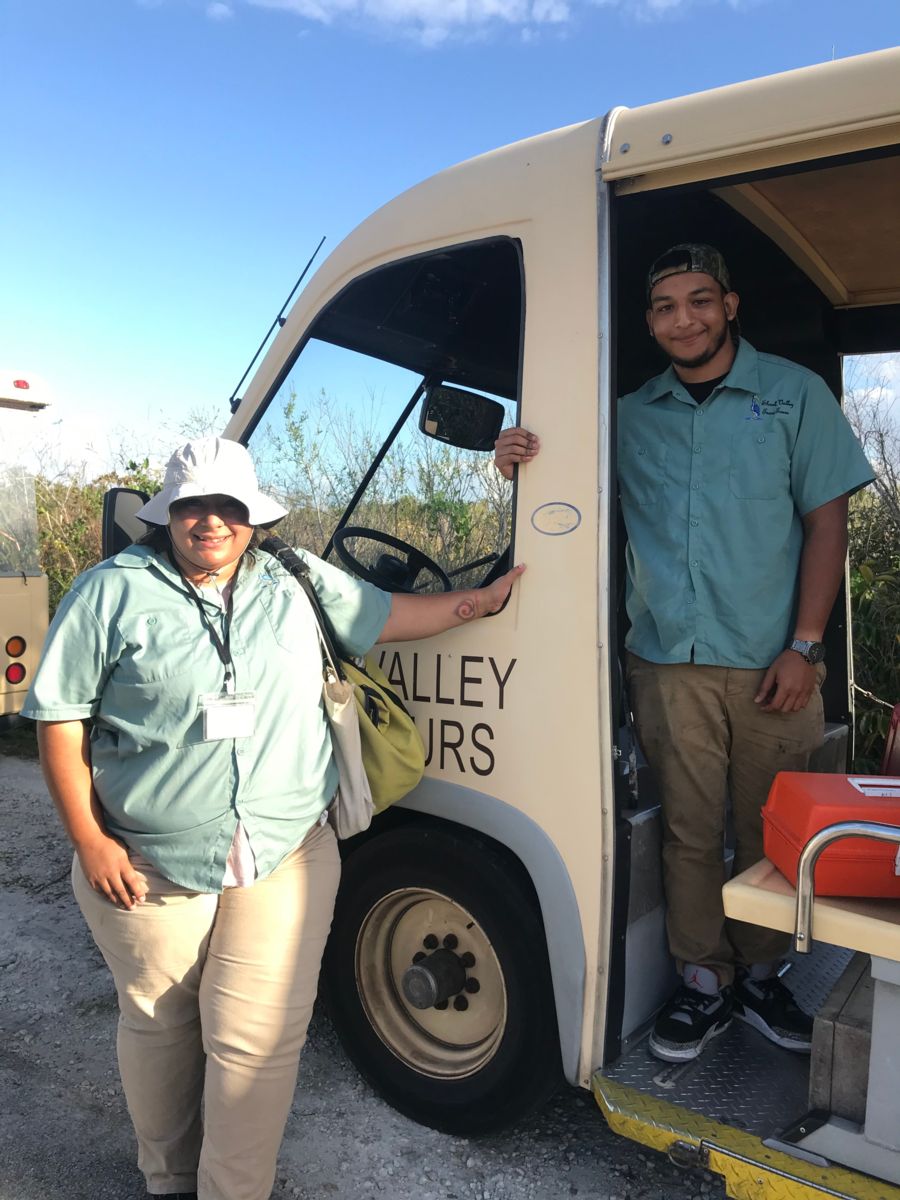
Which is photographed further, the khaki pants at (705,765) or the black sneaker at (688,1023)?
the khaki pants at (705,765)

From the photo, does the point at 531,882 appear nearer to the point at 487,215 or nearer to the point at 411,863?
the point at 411,863

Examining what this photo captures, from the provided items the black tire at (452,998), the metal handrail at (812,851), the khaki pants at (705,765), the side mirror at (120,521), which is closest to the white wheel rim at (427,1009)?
the black tire at (452,998)

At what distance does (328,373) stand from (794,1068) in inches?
86.9

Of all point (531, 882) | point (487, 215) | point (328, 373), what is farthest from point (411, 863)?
point (487, 215)

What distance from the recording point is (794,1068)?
227 centimetres

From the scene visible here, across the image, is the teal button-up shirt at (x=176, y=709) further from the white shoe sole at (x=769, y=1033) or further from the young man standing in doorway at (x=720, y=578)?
the white shoe sole at (x=769, y=1033)

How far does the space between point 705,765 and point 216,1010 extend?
129 centimetres

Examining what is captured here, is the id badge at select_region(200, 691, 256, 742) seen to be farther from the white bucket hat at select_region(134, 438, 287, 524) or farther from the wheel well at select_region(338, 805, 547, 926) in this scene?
the wheel well at select_region(338, 805, 547, 926)

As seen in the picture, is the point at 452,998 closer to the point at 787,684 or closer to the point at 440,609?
the point at 440,609

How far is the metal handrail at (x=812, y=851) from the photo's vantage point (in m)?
1.53

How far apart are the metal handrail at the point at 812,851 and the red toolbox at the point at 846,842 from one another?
65mm

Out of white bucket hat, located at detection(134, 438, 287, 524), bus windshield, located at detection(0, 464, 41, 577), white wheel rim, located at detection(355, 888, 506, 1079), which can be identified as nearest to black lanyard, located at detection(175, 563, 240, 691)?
white bucket hat, located at detection(134, 438, 287, 524)

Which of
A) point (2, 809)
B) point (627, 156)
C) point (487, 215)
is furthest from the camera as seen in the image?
point (2, 809)

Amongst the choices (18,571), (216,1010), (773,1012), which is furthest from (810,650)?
(18,571)
